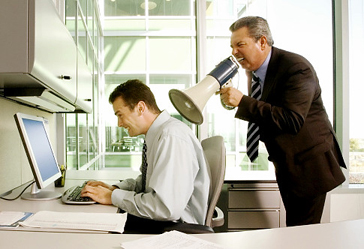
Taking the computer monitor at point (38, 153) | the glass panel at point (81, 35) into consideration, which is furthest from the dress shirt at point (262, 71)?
the glass panel at point (81, 35)

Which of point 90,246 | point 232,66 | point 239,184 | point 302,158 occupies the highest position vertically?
point 232,66

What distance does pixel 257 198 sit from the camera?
90.6 inches

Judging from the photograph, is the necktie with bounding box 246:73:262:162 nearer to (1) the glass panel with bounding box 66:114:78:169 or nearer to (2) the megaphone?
(2) the megaphone

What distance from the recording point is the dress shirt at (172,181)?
1134mm

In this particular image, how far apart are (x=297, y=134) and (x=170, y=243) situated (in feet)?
3.28

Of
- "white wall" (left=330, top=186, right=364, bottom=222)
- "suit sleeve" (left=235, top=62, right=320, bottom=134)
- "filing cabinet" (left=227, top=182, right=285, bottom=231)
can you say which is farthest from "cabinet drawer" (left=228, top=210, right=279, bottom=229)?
"suit sleeve" (left=235, top=62, right=320, bottom=134)

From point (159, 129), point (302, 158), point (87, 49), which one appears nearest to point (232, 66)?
point (159, 129)

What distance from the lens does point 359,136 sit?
117 inches

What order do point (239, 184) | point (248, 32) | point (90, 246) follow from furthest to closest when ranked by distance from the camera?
point (239, 184) → point (248, 32) → point (90, 246)

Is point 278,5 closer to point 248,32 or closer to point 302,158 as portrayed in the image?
point 248,32

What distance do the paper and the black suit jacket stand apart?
2.87ft

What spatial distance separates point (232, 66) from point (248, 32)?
1.48 ft

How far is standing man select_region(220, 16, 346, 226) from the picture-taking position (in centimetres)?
149

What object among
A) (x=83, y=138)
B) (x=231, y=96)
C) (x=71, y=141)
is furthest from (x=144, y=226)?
(x=83, y=138)
